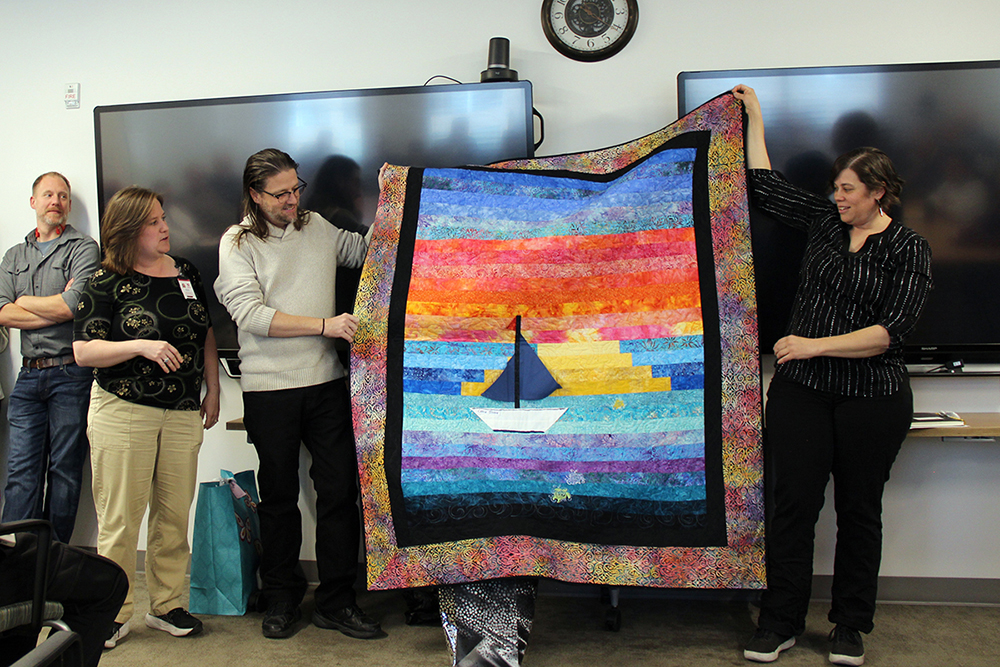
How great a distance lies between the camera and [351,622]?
2258 millimetres

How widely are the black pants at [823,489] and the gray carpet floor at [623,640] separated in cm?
19

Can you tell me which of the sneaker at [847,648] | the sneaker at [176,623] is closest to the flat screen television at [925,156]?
the sneaker at [847,648]

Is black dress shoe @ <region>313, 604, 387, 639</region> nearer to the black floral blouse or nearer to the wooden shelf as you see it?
the black floral blouse

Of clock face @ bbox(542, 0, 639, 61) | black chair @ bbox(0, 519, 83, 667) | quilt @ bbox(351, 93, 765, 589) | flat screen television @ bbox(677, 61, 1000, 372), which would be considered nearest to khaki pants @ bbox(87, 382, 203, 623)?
quilt @ bbox(351, 93, 765, 589)

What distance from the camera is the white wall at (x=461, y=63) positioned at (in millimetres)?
2434

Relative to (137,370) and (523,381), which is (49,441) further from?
(523,381)

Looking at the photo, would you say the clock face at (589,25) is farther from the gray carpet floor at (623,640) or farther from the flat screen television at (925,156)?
the gray carpet floor at (623,640)

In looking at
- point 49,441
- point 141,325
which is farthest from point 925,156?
point 49,441

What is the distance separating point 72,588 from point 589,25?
2294 millimetres

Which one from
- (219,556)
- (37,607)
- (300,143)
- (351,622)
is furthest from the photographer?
(300,143)

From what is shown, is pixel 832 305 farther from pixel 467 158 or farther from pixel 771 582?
pixel 467 158

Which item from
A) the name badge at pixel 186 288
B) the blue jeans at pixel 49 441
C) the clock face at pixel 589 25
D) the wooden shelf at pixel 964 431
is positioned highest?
the clock face at pixel 589 25

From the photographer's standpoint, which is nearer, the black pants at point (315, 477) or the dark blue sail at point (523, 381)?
the dark blue sail at point (523, 381)

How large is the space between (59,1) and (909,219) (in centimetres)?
336
